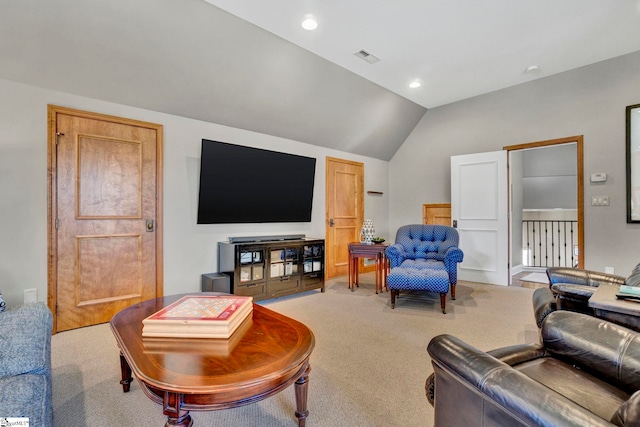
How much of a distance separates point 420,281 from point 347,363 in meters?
1.46

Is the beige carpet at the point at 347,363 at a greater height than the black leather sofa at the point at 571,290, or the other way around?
the black leather sofa at the point at 571,290

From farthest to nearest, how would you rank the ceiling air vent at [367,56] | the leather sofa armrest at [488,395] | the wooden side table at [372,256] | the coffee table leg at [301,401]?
the wooden side table at [372,256], the ceiling air vent at [367,56], the coffee table leg at [301,401], the leather sofa armrest at [488,395]

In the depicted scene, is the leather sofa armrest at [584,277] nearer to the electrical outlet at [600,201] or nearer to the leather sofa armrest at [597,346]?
the leather sofa armrest at [597,346]

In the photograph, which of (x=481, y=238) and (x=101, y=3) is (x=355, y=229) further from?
(x=101, y=3)

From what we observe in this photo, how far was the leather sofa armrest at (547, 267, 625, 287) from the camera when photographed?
→ 7.64 ft

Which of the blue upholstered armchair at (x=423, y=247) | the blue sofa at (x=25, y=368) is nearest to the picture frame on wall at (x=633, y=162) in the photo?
the blue upholstered armchair at (x=423, y=247)

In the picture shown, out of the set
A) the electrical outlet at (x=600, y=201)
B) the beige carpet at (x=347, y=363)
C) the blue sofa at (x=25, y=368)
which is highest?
the electrical outlet at (x=600, y=201)

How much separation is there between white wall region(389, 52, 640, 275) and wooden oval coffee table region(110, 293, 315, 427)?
14.5 feet

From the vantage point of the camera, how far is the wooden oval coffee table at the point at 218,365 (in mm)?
1107

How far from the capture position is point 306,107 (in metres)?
4.24

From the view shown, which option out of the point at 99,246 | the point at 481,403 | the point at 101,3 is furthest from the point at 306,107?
the point at 481,403

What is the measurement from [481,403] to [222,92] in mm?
3586

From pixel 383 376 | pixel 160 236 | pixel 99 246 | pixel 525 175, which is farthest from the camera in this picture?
pixel 525 175

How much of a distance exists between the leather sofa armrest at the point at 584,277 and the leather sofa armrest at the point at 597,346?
1183mm
